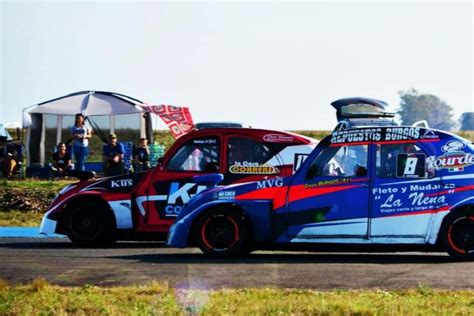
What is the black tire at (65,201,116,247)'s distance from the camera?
48.6 ft

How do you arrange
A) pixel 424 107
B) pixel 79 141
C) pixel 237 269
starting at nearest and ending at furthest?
pixel 237 269 < pixel 79 141 < pixel 424 107

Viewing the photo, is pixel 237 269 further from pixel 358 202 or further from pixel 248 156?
pixel 248 156

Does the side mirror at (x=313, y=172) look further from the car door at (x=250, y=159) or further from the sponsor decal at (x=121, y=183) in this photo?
the sponsor decal at (x=121, y=183)

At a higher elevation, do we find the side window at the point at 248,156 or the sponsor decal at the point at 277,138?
the sponsor decal at the point at 277,138

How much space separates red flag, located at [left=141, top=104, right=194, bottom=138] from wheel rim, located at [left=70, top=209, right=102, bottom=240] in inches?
566

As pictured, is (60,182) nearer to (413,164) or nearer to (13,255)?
(13,255)

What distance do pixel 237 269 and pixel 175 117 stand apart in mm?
18607

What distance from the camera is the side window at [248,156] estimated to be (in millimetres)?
14914

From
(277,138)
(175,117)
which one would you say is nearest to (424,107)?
(175,117)

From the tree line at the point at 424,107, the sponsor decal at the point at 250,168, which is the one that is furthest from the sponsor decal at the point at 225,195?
the tree line at the point at 424,107

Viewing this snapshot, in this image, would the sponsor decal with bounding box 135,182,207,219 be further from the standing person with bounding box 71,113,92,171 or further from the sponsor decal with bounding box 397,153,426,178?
the standing person with bounding box 71,113,92,171

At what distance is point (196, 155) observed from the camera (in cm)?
1496

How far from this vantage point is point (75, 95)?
3048cm

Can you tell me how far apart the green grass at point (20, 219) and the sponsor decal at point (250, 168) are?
18.6ft
